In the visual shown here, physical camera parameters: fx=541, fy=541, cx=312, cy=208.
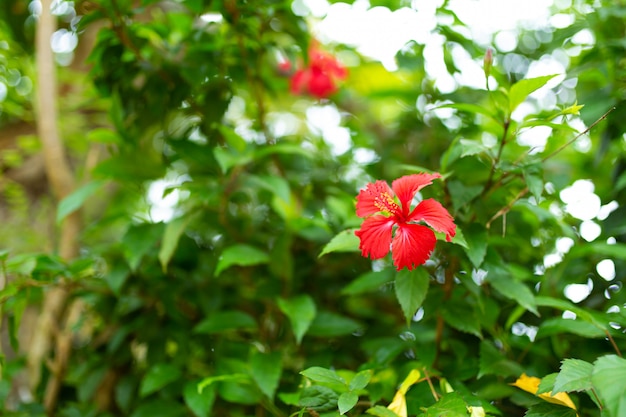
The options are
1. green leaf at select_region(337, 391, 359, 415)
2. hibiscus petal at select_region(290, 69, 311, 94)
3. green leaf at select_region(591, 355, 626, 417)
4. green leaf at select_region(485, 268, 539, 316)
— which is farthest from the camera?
hibiscus petal at select_region(290, 69, 311, 94)

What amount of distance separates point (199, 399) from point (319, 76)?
35.2 inches

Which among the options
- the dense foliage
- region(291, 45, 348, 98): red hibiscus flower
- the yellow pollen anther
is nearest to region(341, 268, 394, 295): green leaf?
the dense foliage

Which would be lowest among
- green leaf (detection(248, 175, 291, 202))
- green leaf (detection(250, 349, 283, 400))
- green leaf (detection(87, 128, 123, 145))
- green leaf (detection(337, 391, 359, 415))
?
green leaf (detection(250, 349, 283, 400))

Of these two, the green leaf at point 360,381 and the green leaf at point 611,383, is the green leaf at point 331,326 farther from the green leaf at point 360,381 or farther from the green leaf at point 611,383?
the green leaf at point 611,383

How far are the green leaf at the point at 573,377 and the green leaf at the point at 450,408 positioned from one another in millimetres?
98

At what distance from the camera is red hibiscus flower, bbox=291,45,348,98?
1419mm

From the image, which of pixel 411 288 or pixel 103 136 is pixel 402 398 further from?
pixel 103 136

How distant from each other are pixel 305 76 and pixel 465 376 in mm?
907

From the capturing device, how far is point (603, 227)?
3.13ft

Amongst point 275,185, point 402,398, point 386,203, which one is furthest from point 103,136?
point 402,398

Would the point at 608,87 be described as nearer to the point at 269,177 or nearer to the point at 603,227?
the point at 603,227

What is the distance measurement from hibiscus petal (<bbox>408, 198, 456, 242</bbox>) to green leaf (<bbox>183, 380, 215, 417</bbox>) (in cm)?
44

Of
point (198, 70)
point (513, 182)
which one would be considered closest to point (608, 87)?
point (513, 182)

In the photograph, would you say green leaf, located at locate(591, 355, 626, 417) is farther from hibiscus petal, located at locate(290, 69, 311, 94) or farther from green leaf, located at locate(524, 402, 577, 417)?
hibiscus petal, located at locate(290, 69, 311, 94)
